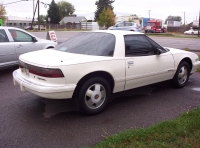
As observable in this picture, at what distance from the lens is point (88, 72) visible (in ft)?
13.2

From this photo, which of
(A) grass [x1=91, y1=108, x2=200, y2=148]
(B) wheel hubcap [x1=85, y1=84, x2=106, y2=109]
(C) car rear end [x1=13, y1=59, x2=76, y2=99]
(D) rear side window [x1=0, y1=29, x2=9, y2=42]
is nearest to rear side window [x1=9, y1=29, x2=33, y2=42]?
(D) rear side window [x1=0, y1=29, x2=9, y2=42]

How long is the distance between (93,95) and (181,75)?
268cm

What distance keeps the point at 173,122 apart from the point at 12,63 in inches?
212

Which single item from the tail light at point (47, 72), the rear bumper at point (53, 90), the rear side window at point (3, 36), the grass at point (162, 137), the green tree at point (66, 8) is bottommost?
the grass at point (162, 137)

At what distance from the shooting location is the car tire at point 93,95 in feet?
13.3

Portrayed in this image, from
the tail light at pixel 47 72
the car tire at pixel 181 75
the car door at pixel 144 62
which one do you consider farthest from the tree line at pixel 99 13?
the tail light at pixel 47 72

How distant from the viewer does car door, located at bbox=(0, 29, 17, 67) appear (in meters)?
7.04

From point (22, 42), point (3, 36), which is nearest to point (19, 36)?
point (22, 42)

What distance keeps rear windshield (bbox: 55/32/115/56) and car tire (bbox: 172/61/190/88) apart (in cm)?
203

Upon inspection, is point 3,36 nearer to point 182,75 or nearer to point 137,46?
point 137,46

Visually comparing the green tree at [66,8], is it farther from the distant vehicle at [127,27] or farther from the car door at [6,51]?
the car door at [6,51]

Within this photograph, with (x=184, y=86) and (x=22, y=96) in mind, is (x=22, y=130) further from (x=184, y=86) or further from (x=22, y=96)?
(x=184, y=86)

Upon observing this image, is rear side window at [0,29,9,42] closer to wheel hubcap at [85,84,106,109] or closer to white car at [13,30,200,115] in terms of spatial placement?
white car at [13,30,200,115]

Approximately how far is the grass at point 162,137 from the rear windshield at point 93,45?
1598 mm
